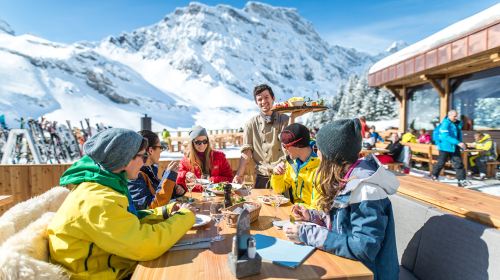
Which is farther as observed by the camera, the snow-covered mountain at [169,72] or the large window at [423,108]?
the snow-covered mountain at [169,72]

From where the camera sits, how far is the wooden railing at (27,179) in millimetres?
5906

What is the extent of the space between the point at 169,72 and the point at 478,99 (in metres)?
112

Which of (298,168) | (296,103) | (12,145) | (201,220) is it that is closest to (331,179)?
(201,220)

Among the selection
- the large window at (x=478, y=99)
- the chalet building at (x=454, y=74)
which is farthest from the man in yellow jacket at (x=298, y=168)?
the large window at (x=478, y=99)

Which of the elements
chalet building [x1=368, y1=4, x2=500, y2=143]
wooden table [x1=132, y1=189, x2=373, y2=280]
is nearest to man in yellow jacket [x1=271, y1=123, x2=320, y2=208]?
wooden table [x1=132, y1=189, x2=373, y2=280]

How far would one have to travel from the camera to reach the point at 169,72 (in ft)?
373

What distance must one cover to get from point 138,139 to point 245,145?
2.27 metres

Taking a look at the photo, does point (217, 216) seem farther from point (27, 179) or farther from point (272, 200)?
point (27, 179)

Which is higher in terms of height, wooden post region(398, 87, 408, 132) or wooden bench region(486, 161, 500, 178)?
wooden post region(398, 87, 408, 132)

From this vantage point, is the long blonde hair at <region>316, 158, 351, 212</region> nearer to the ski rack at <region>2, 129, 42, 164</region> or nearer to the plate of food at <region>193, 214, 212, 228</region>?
the plate of food at <region>193, 214, 212, 228</region>

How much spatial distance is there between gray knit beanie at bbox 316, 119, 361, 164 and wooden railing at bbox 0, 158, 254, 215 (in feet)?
18.5

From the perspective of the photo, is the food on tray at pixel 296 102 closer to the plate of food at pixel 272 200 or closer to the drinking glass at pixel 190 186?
the plate of food at pixel 272 200

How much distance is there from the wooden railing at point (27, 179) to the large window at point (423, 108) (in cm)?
1313

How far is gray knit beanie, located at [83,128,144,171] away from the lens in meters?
1.82
